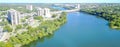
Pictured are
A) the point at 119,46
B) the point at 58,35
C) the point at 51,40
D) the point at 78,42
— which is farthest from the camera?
the point at 58,35

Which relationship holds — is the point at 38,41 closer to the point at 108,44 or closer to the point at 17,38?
the point at 17,38

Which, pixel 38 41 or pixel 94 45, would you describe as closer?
pixel 94 45

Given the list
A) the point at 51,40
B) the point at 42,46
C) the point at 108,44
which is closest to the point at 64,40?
the point at 51,40

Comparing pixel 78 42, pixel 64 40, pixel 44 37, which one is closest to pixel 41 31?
pixel 44 37

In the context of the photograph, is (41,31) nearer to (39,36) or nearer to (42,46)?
(39,36)

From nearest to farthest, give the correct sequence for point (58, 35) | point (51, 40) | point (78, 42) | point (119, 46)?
point (119, 46) < point (78, 42) < point (51, 40) < point (58, 35)

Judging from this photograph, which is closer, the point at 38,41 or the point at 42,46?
the point at 42,46

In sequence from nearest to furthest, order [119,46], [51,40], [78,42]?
[119,46]
[78,42]
[51,40]

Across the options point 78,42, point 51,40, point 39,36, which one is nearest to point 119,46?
point 78,42
